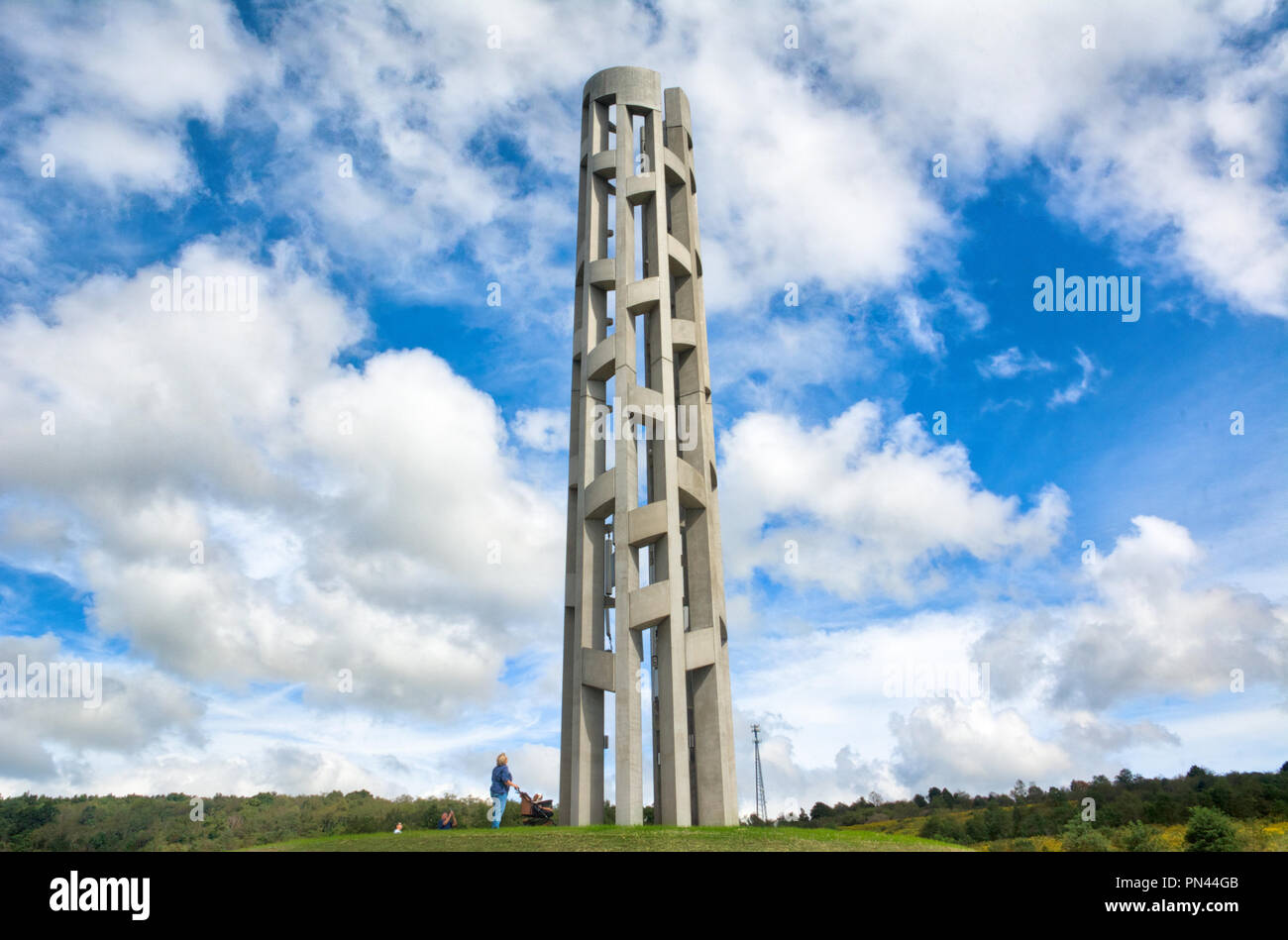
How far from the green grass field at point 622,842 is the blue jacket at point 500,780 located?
2.22 metres

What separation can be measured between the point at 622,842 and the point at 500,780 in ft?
19.4

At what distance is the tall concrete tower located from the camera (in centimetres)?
2195

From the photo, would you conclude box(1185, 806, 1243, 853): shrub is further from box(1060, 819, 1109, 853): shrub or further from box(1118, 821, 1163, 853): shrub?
box(1060, 819, 1109, 853): shrub

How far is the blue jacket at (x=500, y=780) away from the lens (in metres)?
20.2

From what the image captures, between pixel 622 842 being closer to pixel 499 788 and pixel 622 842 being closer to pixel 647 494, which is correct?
pixel 499 788

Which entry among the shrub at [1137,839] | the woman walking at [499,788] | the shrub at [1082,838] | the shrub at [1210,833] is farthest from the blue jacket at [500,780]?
the shrub at [1210,833]

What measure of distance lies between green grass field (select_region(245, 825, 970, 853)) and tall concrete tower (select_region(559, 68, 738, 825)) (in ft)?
13.2

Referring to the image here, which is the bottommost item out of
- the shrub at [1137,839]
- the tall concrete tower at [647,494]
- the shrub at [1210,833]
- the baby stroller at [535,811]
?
the shrub at [1137,839]

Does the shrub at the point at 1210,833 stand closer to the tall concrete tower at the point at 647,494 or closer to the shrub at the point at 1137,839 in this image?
the shrub at the point at 1137,839

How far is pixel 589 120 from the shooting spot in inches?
1113

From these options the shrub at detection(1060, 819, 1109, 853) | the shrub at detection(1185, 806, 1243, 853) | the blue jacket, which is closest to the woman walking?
the blue jacket
